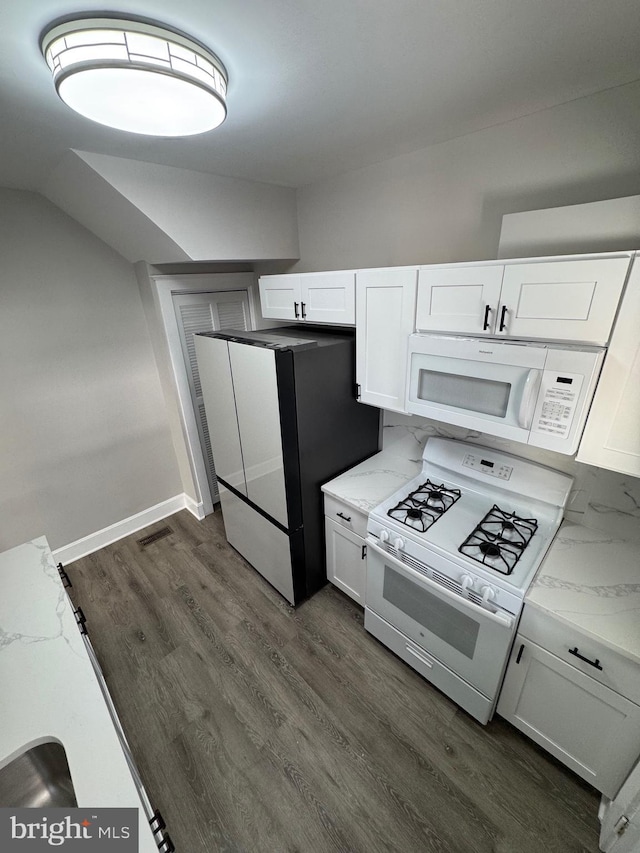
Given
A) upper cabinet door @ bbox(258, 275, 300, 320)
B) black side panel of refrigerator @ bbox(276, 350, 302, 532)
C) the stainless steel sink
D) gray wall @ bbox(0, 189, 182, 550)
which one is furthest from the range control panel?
gray wall @ bbox(0, 189, 182, 550)

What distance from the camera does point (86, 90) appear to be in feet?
3.01

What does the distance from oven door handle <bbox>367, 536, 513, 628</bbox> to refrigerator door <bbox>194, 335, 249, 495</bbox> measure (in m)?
1.03

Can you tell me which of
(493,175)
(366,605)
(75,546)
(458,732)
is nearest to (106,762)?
(366,605)

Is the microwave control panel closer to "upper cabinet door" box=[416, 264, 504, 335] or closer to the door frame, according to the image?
"upper cabinet door" box=[416, 264, 504, 335]

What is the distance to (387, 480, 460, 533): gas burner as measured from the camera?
1702 mm

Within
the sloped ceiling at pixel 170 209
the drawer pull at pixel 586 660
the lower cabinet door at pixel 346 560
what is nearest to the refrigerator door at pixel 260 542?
the lower cabinet door at pixel 346 560

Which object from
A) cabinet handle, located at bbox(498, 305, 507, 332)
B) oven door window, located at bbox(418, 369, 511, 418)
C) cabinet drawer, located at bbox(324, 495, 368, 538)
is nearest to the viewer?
cabinet handle, located at bbox(498, 305, 507, 332)

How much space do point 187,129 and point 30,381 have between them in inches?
81.9

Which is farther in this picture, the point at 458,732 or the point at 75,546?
the point at 75,546

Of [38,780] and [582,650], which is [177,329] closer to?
[38,780]

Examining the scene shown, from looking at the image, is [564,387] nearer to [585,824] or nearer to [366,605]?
[366,605]

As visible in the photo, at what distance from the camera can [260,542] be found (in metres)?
2.39

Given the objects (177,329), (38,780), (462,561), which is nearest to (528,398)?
(462,561)

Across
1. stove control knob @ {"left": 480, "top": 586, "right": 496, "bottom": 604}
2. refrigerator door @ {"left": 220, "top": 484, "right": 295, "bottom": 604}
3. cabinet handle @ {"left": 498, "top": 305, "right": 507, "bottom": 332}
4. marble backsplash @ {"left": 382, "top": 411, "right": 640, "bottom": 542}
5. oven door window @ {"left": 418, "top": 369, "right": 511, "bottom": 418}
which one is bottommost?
refrigerator door @ {"left": 220, "top": 484, "right": 295, "bottom": 604}
